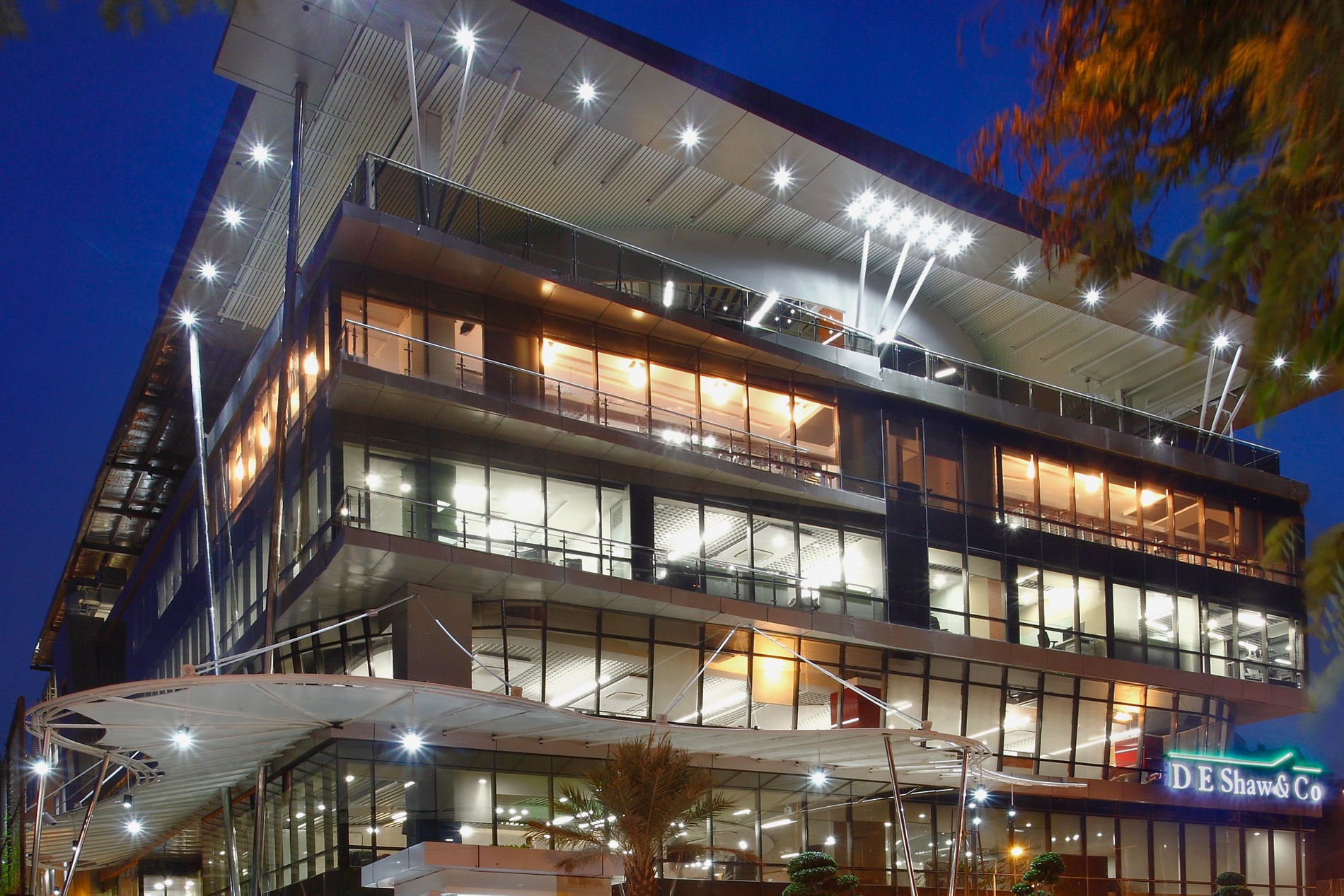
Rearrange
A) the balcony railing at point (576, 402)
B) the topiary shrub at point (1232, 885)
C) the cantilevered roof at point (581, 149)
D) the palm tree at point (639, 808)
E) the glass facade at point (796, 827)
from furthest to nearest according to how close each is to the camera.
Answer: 1. the topiary shrub at point (1232, 885)
2. the cantilevered roof at point (581, 149)
3. the balcony railing at point (576, 402)
4. the glass facade at point (796, 827)
5. the palm tree at point (639, 808)

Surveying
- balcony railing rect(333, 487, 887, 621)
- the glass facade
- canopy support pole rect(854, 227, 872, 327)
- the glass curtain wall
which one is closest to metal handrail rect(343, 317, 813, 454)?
balcony railing rect(333, 487, 887, 621)

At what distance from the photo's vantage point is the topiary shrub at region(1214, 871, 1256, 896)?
39.4 m

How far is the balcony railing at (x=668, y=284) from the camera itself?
32000 millimetres

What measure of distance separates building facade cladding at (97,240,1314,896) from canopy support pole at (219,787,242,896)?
83 centimetres

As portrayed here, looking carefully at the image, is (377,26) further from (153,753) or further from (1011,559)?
(1011,559)

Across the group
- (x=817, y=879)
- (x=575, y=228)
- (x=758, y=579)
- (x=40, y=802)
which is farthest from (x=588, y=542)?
(x=40, y=802)

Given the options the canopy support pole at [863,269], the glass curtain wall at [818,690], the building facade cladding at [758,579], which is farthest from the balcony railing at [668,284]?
the glass curtain wall at [818,690]

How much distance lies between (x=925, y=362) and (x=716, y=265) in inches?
292

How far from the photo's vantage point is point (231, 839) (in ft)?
102

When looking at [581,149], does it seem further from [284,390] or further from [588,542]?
[588,542]

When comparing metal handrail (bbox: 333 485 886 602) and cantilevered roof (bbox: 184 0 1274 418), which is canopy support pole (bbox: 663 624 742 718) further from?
cantilevered roof (bbox: 184 0 1274 418)

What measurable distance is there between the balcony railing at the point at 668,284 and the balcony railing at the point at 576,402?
9.32ft

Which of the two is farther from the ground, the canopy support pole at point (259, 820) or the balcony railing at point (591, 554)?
the balcony railing at point (591, 554)

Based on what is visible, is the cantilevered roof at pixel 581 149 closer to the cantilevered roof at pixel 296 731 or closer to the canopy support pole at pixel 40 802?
the cantilevered roof at pixel 296 731
